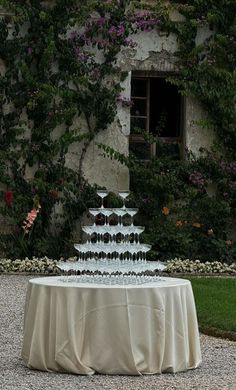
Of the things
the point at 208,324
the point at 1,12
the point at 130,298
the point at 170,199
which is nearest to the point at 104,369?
the point at 130,298

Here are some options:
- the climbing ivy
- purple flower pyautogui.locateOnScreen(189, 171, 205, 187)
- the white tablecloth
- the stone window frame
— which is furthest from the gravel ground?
the stone window frame

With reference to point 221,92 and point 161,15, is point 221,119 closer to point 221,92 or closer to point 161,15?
point 221,92

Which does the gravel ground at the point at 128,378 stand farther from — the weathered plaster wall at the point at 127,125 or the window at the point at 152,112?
the window at the point at 152,112

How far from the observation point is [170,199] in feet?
46.1

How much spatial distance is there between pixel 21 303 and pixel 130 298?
3704mm

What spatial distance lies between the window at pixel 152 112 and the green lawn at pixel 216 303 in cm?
317

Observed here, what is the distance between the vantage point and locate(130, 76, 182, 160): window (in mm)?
14719

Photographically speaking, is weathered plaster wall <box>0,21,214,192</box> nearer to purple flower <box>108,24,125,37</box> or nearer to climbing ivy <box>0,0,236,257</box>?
climbing ivy <box>0,0,236,257</box>

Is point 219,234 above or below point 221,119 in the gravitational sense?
below

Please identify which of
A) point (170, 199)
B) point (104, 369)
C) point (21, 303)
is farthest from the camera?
point (170, 199)

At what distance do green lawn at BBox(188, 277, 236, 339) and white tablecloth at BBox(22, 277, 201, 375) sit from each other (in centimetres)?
182

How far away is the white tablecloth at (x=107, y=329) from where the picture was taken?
6.09m

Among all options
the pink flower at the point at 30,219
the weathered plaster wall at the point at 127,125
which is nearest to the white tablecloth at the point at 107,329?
the pink flower at the point at 30,219

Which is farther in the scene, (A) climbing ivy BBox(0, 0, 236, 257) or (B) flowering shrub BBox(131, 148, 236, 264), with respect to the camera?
(B) flowering shrub BBox(131, 148, 236, 264)
